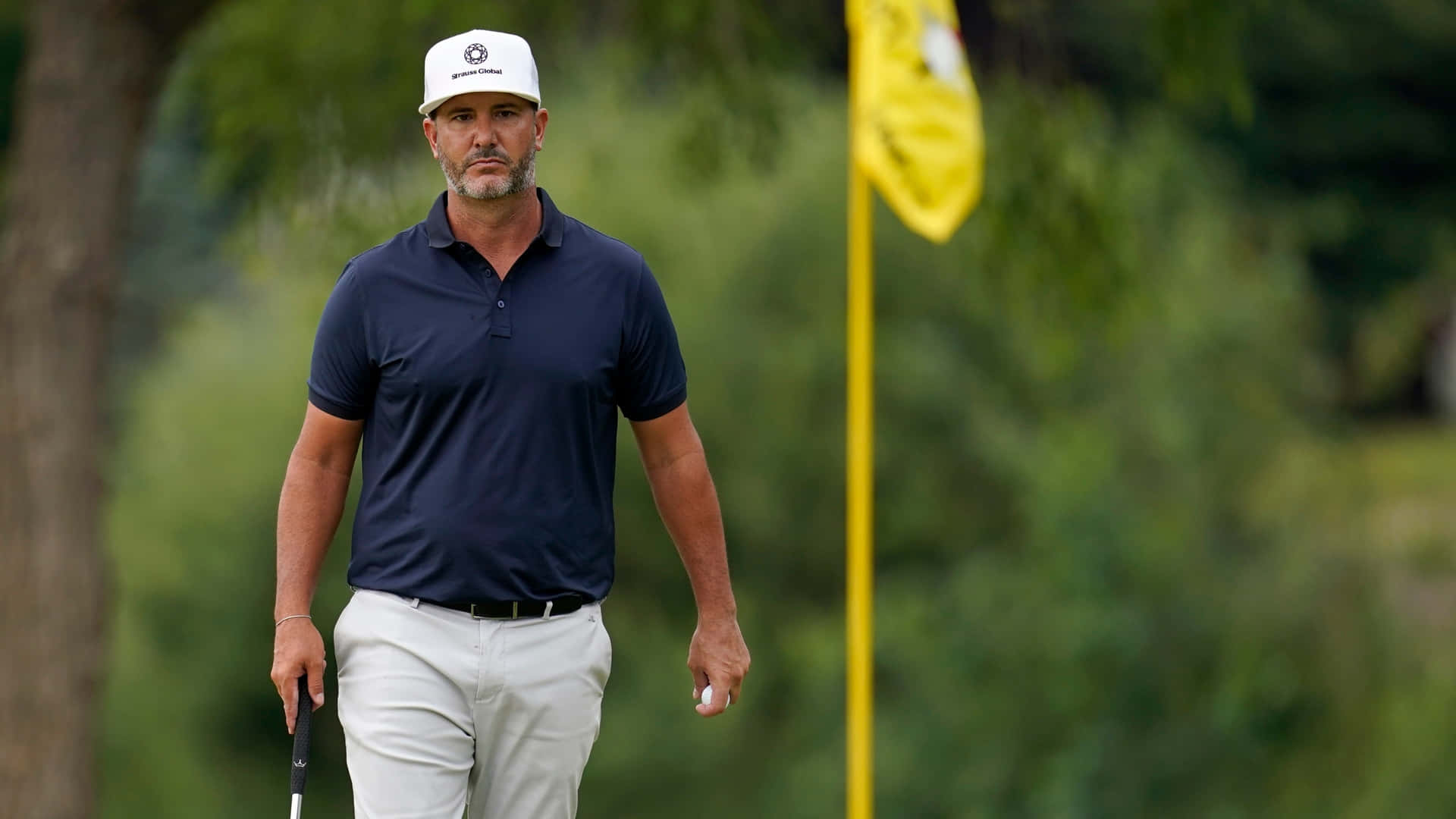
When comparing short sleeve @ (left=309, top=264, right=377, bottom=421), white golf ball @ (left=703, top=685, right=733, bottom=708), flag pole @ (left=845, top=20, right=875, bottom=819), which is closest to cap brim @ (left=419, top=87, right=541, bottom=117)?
short sleeve @ (left=309, top=264, right=377, bottom=421)

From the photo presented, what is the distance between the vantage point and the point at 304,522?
3.62m

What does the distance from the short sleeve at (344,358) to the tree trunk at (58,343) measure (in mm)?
5039

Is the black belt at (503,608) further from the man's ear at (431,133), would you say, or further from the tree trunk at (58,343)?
the tree trunk at (58,343)

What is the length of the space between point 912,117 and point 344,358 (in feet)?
15.3

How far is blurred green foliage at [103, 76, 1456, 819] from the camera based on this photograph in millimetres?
16125

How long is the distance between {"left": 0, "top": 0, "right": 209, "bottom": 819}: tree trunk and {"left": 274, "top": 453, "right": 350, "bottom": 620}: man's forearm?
500 centimetres

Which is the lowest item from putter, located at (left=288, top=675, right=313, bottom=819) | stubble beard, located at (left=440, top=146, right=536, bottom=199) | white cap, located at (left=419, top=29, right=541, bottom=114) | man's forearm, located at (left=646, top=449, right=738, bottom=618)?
putter, located at (left=288, top=675, right=313, bottom=819)

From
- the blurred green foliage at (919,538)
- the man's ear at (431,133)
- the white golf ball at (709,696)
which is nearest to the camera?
the man's ear at (431,133)

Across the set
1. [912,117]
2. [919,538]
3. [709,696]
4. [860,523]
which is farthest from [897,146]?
[919,538]

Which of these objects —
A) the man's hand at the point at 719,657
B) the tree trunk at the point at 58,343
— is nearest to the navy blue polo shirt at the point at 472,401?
the man's hand at the point at 719,657

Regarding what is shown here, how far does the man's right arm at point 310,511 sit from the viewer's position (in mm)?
3578

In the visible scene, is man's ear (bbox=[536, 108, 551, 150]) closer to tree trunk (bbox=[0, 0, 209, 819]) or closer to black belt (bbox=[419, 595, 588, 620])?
black belt (bbox=[419, 595, 588, 620])

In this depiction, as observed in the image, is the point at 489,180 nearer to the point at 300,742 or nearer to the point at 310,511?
the point at 310,511

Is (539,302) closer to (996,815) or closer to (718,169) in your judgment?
(718,169)
